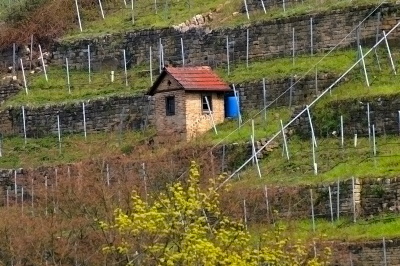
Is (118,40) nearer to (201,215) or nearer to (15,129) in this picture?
(15,129)

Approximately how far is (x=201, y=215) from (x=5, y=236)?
11.7 meters

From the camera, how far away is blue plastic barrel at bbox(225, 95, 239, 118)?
63.2 m

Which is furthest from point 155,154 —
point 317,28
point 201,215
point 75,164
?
point 201,215

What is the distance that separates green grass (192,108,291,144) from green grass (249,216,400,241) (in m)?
7.31

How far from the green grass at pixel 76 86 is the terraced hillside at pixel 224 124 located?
74 mm

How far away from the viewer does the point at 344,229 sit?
51.0m

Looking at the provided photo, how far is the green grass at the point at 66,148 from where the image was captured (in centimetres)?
6356

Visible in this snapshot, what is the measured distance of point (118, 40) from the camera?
69.9 m

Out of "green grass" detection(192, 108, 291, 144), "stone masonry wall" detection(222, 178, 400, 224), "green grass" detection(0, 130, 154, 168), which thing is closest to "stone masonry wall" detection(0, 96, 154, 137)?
"green grass" detection(0, 130, 154, 168)

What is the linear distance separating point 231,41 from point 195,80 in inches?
124

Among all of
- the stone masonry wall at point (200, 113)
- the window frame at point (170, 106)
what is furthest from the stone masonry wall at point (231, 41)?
the window frame at point (170, 106)

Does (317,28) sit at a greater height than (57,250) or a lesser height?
greater

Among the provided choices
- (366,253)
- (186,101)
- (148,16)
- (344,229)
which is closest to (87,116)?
(186,101)

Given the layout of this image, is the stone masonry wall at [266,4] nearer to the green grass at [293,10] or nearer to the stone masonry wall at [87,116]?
the green grass at [293,10]
